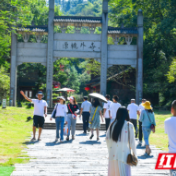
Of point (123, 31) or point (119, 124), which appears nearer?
point (119, 124)

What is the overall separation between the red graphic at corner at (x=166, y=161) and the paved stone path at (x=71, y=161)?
293cm

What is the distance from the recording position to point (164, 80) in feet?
94.6

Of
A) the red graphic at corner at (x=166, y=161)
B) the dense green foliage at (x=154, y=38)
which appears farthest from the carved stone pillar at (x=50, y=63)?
the red graphic at corner at (x=166, y=161)

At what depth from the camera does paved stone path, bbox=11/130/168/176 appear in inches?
271

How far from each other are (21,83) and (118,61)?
2021 centimetres

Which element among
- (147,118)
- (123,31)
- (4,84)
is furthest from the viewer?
(4,84)

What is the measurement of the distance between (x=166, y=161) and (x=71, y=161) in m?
4.58

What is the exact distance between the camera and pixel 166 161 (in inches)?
154

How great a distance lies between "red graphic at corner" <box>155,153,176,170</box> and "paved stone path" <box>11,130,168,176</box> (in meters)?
2.93

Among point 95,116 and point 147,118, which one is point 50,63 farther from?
point 147,118

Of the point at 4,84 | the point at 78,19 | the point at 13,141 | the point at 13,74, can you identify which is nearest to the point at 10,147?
the point at 13,141

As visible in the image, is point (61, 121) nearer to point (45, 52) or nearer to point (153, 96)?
point (45, 52)

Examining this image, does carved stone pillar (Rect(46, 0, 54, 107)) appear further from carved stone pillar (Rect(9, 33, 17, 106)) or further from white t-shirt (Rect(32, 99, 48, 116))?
white t-shirt (Rect(32, 99, 48, 116))

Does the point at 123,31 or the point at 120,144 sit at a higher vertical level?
the point at 123,31
